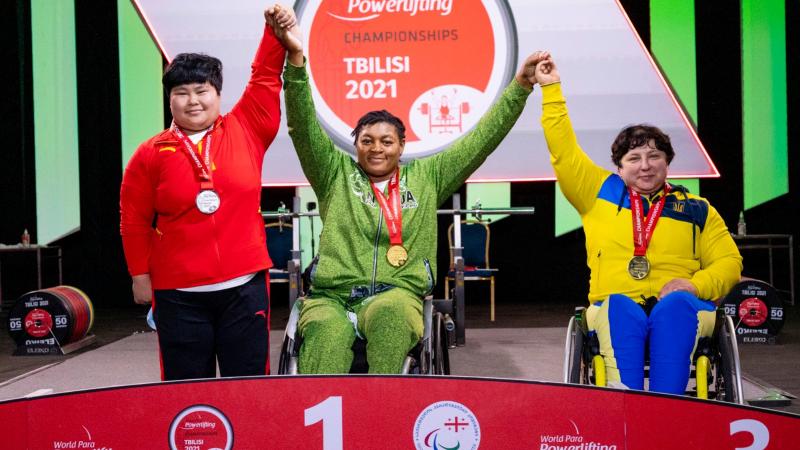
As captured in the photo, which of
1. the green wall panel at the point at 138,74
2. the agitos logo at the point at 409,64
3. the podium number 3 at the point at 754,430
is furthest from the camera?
the green wall panel at the point at 138,74

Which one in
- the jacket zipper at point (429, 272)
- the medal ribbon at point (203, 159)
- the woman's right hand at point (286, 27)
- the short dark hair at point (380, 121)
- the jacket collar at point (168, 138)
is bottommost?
the jacket zipper at point (429, 272)

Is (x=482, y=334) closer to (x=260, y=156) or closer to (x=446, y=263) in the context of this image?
(x=446, y=263)

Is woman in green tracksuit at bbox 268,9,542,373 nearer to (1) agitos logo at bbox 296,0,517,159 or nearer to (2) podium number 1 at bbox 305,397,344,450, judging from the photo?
(2) podium number 1 at bbox 305,397,344,450

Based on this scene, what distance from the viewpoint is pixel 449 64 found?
17.1 ft

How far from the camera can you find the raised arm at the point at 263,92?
197 centimetres

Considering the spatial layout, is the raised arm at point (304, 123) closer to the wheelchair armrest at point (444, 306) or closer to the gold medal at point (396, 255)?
the gold medal at point (396, 255)

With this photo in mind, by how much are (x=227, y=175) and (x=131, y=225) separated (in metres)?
0.26

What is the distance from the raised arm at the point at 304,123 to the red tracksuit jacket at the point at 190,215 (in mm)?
59

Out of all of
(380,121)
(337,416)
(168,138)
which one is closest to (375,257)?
(380,121)

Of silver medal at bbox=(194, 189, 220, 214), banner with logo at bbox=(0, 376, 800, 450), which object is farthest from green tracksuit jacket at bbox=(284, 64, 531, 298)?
banner with logo at bbox=(0, 376, 800, 450)

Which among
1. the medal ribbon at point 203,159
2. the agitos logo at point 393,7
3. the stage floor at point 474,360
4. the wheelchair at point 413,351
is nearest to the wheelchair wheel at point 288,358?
the wheelchair at point 413,351

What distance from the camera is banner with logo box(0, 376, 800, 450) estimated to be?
100cm

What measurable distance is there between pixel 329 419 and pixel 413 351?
109cm

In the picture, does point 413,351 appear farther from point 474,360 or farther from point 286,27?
point 474,360
